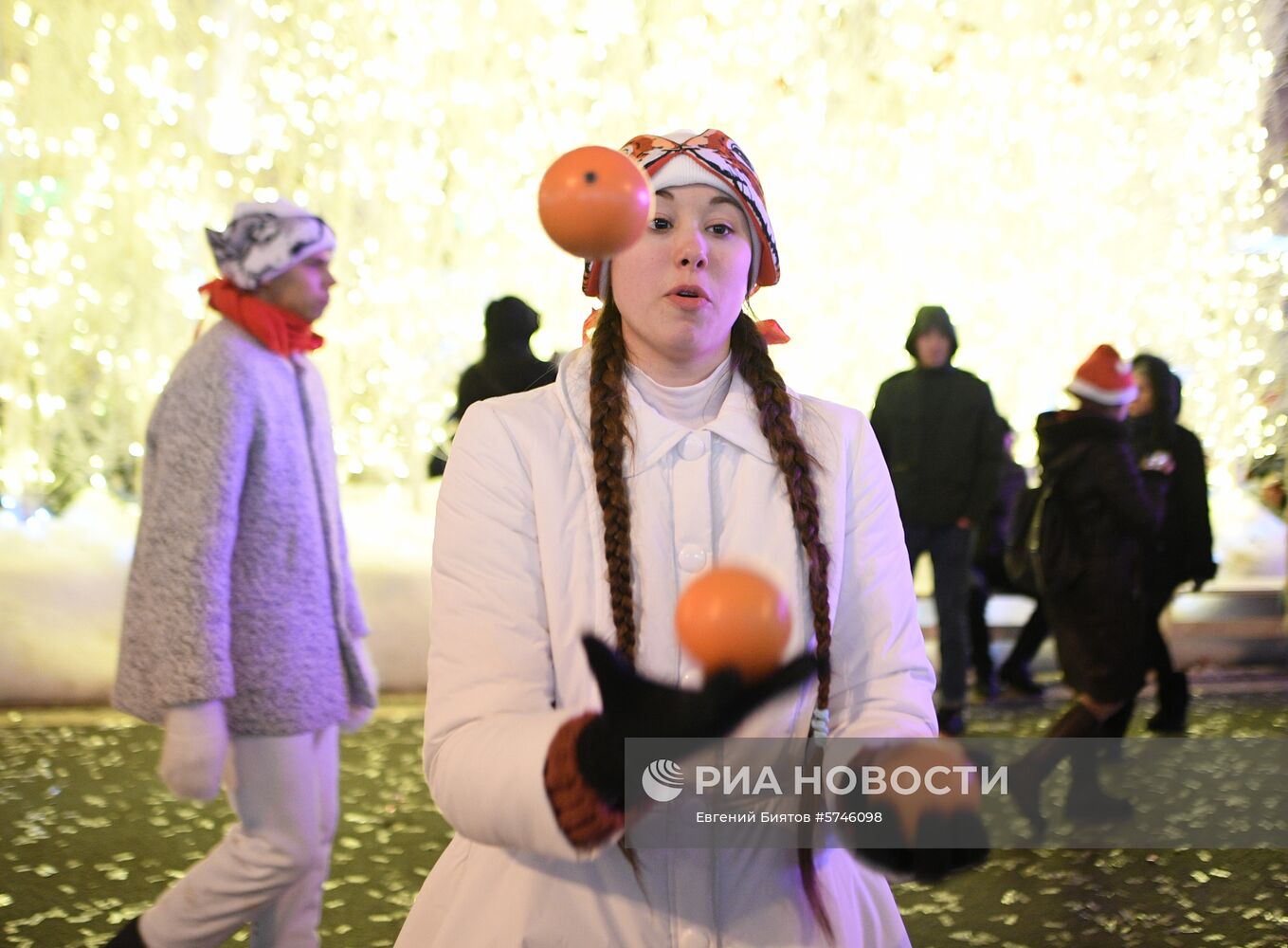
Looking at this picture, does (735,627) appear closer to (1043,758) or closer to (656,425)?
(656,425)

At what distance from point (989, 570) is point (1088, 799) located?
1.93 m

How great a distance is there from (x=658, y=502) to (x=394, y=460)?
18.1 ft

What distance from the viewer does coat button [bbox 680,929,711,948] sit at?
1481mm

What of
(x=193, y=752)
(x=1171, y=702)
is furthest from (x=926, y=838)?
(x=1171, y=702)

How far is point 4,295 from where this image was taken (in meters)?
6.43

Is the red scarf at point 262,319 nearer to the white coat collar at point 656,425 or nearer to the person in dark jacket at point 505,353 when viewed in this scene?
the white coat collar at point 656,425

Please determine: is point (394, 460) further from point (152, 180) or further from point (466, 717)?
point (466, 717)

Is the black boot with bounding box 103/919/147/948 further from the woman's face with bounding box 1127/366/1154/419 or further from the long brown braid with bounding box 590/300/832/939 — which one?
the woman's face with bounding box 1127/366/1154/419

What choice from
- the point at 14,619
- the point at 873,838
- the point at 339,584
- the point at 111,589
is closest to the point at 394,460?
the point at 111,589

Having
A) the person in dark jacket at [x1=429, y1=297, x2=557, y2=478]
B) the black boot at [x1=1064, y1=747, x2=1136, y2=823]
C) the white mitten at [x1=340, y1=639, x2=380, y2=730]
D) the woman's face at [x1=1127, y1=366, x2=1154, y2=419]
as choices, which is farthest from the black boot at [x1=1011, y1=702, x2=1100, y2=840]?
the white mitten at [x1=340, y1=639, x2=380, y2=730]

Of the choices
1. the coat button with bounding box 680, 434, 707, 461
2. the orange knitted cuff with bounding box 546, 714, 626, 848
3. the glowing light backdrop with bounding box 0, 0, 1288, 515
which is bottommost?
the orange knitted cuff with bounding box 546, 714, 626, 848

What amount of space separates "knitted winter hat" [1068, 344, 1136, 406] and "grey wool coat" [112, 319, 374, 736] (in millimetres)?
2766

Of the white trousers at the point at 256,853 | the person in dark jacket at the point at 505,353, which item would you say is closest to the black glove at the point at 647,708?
the white trousers at the point at 256,853

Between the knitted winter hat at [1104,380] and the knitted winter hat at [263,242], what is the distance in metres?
2.73
